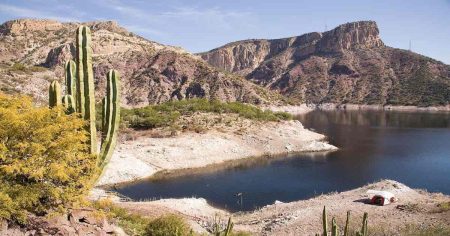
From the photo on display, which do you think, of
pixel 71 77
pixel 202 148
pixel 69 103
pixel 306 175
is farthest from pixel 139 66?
pixel 69 103

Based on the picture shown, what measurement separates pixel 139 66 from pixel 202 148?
8758 centimetres

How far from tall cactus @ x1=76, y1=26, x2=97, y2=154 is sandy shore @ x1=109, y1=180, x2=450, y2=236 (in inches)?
345

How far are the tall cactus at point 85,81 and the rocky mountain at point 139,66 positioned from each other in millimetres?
101793

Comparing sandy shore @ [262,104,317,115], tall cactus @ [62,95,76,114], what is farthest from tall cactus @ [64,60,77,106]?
sandy shore @ [262,104,317,115]

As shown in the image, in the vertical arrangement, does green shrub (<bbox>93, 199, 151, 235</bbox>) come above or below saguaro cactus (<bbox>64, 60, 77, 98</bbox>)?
below

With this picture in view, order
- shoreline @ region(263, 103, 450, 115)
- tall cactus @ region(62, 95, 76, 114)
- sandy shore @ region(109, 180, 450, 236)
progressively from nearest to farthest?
tall cactus @ region(62, 95, 76, 114) → sandy shore @ region(109, 180, 450, 236) → shoreline @ region(263, 103, 450, 115)

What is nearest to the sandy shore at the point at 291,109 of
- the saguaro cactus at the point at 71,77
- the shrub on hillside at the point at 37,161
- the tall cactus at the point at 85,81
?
the saguaro cactus at the point at 71,77

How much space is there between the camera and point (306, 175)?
47094 mm

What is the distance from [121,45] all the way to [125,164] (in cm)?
10490

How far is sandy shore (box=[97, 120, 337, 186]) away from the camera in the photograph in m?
44.8

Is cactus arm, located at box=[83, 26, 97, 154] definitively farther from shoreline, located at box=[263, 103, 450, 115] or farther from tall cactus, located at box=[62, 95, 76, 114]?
shoreline, located at box=[263, 103, 450, 115]

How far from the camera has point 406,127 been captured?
9712 cm

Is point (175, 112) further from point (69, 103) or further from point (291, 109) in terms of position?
point (291, 109)

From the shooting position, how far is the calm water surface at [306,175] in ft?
127
